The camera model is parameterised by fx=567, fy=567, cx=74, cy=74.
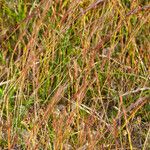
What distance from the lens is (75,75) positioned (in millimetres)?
2203

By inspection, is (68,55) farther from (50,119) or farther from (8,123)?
(8,123)

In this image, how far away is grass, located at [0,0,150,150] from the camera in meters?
2.13

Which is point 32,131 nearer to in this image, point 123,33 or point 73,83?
point 73,83

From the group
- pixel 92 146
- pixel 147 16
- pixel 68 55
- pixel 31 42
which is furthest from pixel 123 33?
pixel 92 146

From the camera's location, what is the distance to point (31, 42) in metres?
2.34

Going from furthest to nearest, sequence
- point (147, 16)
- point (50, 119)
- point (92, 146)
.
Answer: point (147, 16), point (50, 119), point (92, 146)

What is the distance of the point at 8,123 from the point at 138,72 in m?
0.73

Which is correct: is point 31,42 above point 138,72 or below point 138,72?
above

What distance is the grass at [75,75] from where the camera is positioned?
2135mm

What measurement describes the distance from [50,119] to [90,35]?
419 mm

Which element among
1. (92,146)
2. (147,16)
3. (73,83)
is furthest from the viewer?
(147,16)

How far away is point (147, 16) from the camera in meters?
2.62

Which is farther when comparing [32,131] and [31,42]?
[31,42]

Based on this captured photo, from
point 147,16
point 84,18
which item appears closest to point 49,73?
point 84,18
